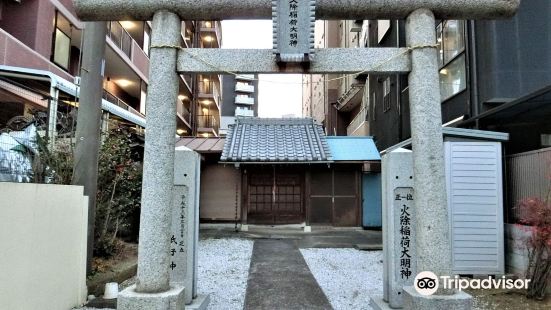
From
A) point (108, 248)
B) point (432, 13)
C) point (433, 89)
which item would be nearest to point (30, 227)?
point (108, 248)

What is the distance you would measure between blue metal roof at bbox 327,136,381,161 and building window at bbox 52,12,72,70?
34.8ft

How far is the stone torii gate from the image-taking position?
4.84 m

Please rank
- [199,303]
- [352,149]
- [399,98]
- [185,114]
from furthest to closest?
[185,114]
[352,149]
[399,98]
[199,303]

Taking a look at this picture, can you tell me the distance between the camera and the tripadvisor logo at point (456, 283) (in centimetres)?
480

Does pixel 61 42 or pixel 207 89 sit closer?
pixel 61 42

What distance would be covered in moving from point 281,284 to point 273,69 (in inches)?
175

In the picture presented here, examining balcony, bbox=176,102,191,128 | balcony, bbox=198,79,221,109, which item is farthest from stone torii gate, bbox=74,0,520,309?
balcony, bbox=198,79,221,109

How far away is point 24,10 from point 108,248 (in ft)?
27.8

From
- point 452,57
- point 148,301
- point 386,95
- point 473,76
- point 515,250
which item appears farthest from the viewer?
point 386,95

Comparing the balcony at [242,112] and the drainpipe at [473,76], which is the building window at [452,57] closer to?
the drainpipe at [473,76]

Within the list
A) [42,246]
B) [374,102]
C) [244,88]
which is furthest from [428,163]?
[244,88]

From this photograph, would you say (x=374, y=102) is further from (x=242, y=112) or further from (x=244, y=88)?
(x=244, y=88)

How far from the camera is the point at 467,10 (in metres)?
5.14

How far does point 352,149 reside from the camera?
16016mm
